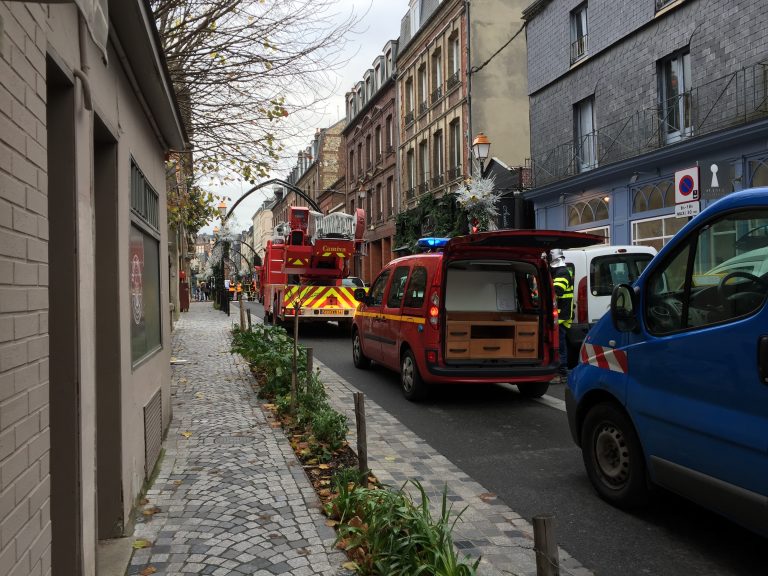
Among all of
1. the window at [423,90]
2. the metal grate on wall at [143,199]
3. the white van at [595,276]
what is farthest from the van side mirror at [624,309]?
the window at [423,90]

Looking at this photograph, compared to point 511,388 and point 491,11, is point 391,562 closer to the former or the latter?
point 511,388

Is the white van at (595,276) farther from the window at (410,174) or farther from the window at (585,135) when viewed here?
the window at (410,174)

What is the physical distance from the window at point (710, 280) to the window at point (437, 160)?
78.7 ft

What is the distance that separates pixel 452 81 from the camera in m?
26.5

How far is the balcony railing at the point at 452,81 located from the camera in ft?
85.8

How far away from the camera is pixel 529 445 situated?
6.12 m

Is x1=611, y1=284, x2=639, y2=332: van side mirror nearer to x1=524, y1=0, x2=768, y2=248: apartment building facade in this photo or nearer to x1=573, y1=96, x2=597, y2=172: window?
x1=524, y1=0, x2=768, y2=248: apartment building facade

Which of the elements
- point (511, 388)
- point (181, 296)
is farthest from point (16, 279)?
point (181, 296)

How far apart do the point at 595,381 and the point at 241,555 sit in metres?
2.64

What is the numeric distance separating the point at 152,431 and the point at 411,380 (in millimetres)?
3822

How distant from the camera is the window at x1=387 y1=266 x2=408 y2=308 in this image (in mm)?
8820

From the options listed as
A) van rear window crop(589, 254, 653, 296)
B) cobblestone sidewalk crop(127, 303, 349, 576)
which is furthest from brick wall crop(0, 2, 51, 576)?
van rear window crop(589, 254, 653, 296)

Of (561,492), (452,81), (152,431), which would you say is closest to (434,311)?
(561,492)

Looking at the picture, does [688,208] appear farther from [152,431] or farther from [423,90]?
[423,90]
